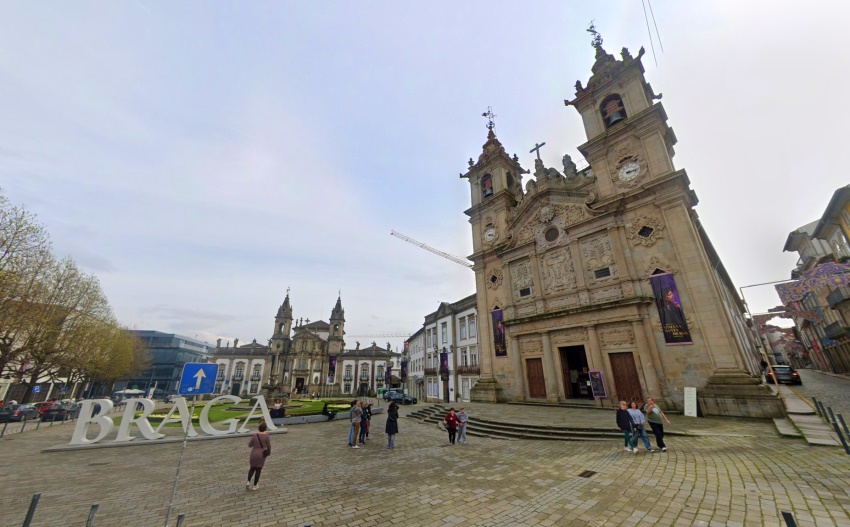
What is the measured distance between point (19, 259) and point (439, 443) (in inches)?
972

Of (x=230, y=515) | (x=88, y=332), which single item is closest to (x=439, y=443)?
(x=230, y=515)

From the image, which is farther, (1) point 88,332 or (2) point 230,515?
(1) point 88,332

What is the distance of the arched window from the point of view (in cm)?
2216

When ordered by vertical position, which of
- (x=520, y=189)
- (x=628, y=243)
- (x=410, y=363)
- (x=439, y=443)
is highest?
(x=520, y=189)

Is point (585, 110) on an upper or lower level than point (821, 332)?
upper

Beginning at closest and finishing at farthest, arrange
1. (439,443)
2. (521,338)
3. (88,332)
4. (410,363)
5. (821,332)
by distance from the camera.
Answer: (439,443)
(521,338)
(88,332)
(821,332)
(410,363)

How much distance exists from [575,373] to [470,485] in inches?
Answer: 733

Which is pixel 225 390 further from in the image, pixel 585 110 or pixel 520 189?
pixel 585 110

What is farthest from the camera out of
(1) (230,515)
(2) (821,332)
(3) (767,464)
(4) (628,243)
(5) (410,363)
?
(5) (410,363)

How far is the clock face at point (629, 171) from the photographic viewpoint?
20.3 m

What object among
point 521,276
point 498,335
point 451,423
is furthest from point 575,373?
point 451,423

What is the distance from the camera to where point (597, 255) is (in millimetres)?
20672

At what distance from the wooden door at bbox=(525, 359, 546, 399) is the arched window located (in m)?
18.5

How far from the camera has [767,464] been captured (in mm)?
7188
